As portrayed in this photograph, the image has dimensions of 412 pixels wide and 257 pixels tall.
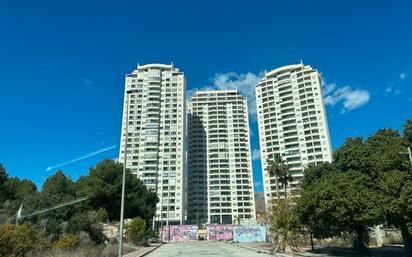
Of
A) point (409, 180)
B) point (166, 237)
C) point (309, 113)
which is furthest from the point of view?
point (309, 113)

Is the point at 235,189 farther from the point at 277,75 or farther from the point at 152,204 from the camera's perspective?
the point at 152,204

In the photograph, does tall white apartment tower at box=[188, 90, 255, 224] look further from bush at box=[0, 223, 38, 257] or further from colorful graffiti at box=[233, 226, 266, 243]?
bush at box=[0, 223, 38, 257]

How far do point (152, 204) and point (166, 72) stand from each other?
83.1 meters

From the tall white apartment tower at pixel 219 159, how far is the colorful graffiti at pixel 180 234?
5390cm

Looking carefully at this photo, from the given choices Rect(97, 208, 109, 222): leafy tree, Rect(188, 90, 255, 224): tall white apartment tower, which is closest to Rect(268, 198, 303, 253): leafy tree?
Rect(97, 208, 109, 222): leafy tree

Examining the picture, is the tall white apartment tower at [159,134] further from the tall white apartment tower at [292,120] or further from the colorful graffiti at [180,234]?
the tall white apartment tower at [292,120]

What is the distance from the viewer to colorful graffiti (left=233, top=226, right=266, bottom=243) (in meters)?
72.4

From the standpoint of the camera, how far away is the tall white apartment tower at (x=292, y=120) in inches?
4793

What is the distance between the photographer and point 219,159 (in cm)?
15112

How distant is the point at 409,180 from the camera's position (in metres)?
23.8

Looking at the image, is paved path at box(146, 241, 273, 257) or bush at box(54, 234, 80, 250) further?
paved path at box(146, 241, 273, 257)

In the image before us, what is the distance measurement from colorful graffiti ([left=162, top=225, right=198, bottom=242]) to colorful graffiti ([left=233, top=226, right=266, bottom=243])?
14509 millimetres

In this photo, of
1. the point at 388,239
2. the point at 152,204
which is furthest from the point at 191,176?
the point at 388,239

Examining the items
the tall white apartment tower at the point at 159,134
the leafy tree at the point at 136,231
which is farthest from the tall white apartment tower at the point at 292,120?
the leafy tree at the point at 136,231
